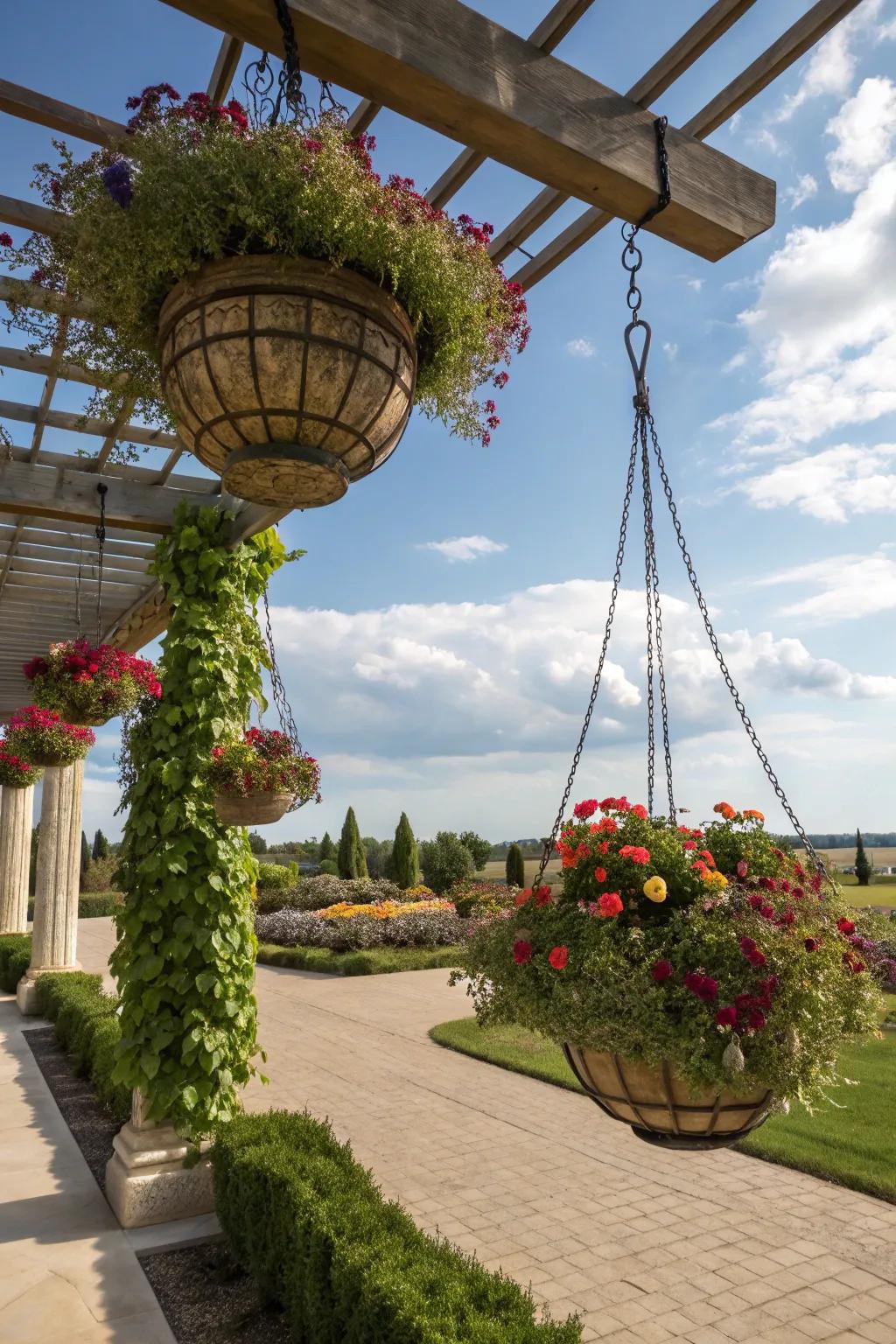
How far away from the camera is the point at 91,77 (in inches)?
99.0

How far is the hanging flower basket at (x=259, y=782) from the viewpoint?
3.42 metres

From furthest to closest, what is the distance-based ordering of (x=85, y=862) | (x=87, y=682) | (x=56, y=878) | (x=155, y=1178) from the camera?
(x=85, y=862)
(x=56, y=878)
(x=87, y=682)
(x=155, y=1178)

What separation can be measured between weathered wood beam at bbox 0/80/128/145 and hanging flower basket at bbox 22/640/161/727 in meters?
2.90

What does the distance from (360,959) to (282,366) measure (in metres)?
11.1

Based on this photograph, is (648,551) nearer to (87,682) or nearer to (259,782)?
(259,782)

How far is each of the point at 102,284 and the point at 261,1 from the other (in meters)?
0.61

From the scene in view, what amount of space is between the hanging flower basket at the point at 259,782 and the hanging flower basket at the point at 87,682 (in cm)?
168

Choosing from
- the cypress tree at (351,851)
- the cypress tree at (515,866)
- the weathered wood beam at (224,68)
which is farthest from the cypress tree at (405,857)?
the weathered wood beam at (224,68)

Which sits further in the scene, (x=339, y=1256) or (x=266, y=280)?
(x=339, y=1256)

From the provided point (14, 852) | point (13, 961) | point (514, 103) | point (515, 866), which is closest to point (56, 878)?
point (13, 961)

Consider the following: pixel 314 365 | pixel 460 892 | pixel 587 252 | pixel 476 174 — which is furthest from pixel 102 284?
pixel 460 892

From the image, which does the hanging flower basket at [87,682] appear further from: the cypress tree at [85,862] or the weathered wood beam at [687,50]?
the cypress tree at [85,862]

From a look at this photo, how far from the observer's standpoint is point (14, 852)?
1139cm

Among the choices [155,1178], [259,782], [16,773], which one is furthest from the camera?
[16,773]
